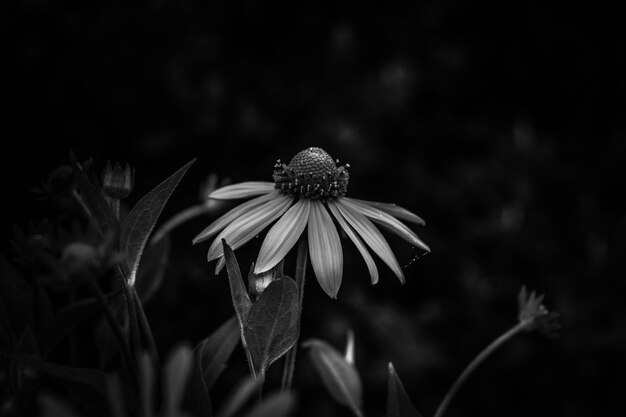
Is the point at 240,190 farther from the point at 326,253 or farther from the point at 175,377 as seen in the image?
the point at 175,377

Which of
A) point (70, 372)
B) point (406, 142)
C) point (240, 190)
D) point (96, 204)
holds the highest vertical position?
point (406, 142)

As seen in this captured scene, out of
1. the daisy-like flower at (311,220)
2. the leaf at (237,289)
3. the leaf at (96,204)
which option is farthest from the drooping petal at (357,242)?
the leaf at (96,204)

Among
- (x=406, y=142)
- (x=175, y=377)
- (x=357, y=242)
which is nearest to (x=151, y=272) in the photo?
(x=357, y=242)

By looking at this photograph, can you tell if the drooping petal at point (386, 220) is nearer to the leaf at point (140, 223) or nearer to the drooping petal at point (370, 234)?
the drooping petal at point (370, 234)

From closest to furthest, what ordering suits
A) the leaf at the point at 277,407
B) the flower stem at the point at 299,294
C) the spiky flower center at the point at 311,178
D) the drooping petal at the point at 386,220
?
the leaf at the point at 277,407
the flower stem at the point at 299,294
the drooping petal at the point at 386,220
the spiky flower center at the point at 311,178

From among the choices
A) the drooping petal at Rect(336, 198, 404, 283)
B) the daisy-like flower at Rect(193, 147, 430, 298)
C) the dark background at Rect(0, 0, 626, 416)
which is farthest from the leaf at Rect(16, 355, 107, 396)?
the dark background at Rect(0, 0, 626, 416)
